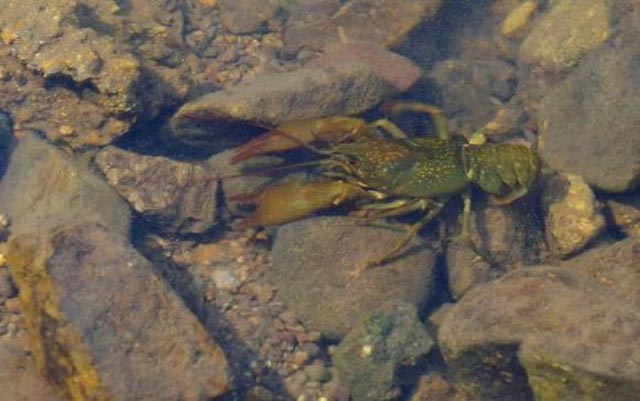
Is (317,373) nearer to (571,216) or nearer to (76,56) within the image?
(571,216)

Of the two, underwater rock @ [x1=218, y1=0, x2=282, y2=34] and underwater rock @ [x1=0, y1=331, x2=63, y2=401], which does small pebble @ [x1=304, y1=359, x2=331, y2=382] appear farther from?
underwater rock @ [x1=218, y1=0, x2=282, y2=34]

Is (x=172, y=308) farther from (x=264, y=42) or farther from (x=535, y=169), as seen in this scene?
(x=264, y=42)

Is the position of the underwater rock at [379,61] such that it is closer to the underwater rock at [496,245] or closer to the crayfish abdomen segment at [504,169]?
the crayfish abdomen segment at [504,169]

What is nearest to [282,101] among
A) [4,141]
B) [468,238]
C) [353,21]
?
[468,238]

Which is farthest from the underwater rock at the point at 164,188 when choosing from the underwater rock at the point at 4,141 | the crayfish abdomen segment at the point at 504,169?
the crayfish abdomen segment at the point at 504,169

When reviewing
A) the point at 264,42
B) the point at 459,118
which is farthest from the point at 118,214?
the point at 459,118
